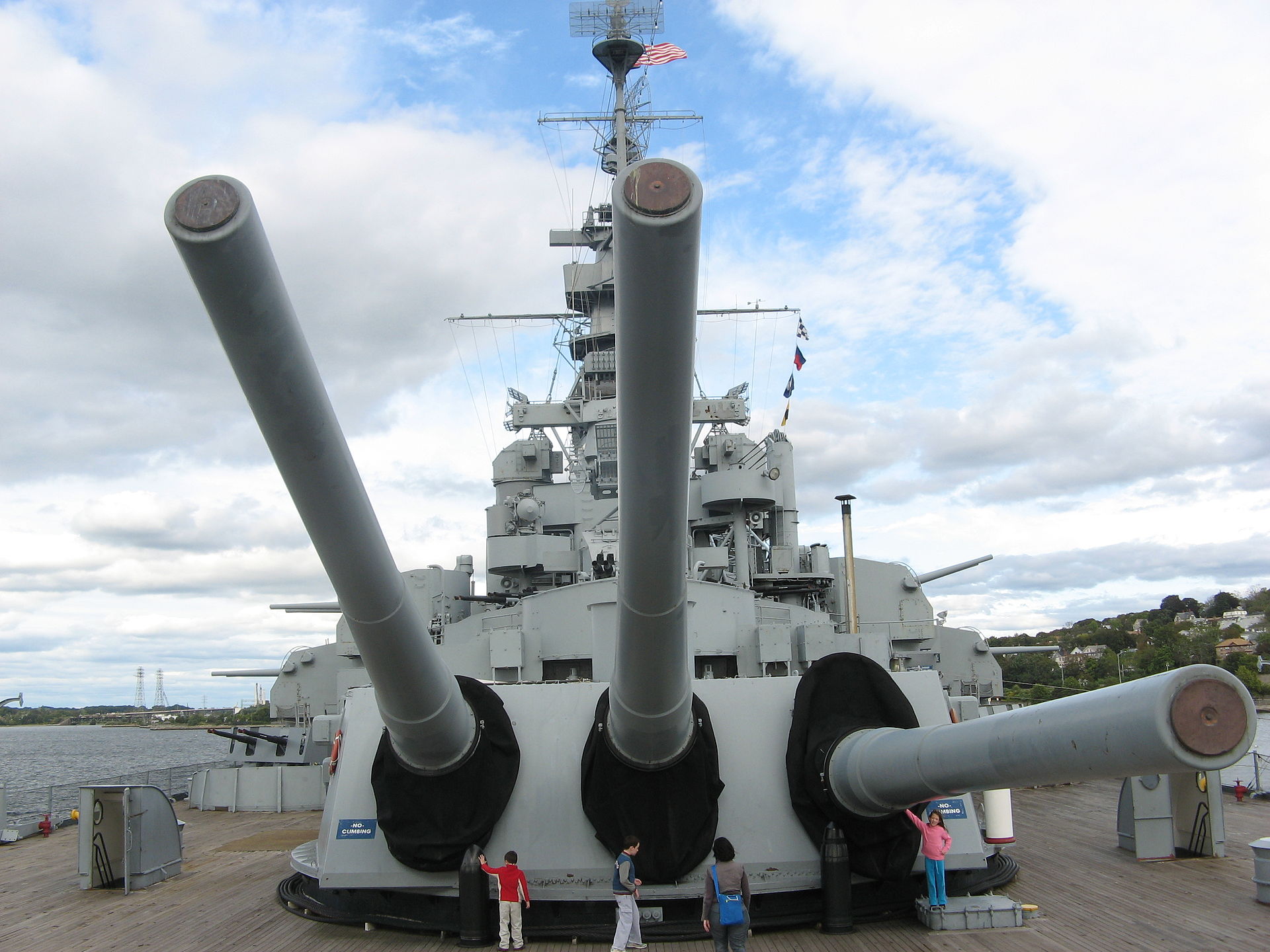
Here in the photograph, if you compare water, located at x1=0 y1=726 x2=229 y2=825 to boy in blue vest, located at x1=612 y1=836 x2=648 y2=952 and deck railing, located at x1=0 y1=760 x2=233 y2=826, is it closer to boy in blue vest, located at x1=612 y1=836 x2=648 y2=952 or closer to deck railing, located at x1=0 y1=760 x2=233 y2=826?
deck railing, located at x1=0 y1=760 x2=233 y2=826

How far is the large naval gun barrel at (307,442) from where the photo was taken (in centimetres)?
280

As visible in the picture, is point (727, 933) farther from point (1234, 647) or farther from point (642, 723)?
point (1234, 647)

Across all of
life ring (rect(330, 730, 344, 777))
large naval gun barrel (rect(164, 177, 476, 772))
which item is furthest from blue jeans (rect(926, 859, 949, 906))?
life ring (rect(330, 730, 344, 777))

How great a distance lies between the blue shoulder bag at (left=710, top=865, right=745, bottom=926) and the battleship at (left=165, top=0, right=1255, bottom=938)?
66 cm

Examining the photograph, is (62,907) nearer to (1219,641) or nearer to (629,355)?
(629,355)

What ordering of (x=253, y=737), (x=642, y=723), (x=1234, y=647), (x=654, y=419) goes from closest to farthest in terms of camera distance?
1. (x=654, y=419)
2. (x=642, y=723)
3. (x=253, y=737)
4. (x=1234, y=647)

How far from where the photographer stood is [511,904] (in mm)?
5586

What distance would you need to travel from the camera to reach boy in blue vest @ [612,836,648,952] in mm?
5328

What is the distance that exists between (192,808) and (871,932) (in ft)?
40.9

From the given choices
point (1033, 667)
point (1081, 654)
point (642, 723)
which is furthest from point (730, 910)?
point (1081, 654)

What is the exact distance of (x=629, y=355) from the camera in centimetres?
299

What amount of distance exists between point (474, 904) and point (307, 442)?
135 inches

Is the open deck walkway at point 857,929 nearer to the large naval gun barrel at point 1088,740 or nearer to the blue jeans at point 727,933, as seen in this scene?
the blue jeans at point 727,933

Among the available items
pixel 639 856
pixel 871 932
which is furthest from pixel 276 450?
pixel 871 932
